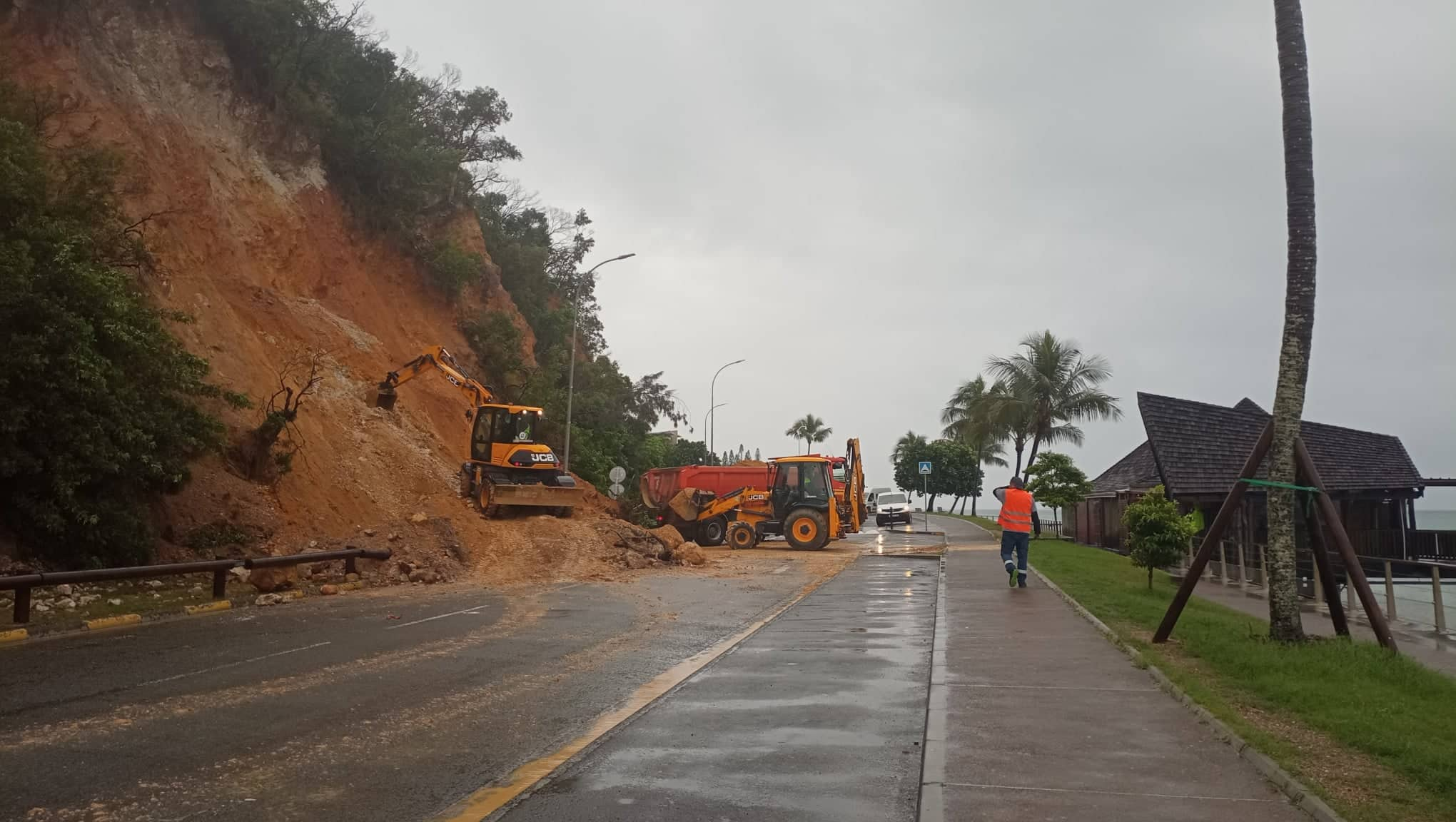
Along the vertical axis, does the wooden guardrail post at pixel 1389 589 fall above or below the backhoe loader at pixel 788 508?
below

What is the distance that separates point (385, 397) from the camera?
3256 cm

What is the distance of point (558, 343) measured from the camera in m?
54.9

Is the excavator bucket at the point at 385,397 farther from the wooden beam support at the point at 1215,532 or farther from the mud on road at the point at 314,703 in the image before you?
the wooden beam support at the point at 1215,532

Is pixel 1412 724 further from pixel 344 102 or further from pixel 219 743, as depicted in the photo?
pixel 344 102

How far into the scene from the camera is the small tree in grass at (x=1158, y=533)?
17.5 meters

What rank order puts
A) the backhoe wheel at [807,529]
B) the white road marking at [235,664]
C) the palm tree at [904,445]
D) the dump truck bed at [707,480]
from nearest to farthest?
the white road marking at [235,664], the backhoe wheel at [807,529], the dump truck bed at [707,480], the palm tree at [904,445]

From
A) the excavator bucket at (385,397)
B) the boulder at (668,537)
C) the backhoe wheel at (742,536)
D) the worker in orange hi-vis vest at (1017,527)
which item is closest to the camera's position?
the worker in orange hi-vis vest at (1017,527)

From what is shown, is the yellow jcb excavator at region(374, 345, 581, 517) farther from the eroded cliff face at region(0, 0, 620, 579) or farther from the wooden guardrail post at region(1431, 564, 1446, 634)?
the wooden guardrail post at region(1431, 564, 1446, 634)

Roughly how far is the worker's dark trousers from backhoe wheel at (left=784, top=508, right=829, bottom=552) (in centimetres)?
1527

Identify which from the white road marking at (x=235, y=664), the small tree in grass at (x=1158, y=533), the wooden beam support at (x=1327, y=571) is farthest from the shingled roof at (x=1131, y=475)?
the white road marking at (x=235, y=664)

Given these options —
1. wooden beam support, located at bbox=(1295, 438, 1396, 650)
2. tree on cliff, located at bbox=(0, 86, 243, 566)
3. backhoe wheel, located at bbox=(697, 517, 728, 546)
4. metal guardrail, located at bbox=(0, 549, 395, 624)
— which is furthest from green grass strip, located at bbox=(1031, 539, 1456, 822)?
backhoe wheel, located at bbox=(697, 517, 728, 546)

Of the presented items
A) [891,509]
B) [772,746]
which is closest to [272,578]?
[772,746]

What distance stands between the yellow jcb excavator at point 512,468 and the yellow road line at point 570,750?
16761 millimetres

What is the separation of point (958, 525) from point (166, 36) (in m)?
41.4
